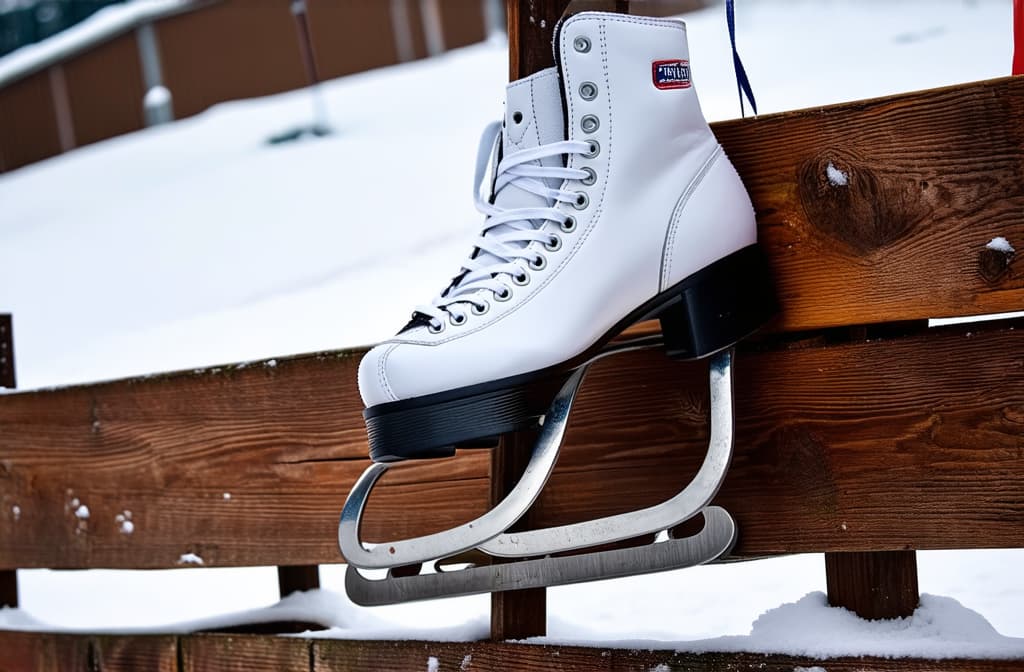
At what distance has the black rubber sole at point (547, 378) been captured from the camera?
0.86m

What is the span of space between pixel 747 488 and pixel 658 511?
11 cm

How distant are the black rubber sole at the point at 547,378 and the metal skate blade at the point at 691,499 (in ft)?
0.11

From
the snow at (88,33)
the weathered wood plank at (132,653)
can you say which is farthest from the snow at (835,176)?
the snow at (88,33)

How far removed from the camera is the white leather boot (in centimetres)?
87

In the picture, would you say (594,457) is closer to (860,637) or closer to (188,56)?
(860,637)

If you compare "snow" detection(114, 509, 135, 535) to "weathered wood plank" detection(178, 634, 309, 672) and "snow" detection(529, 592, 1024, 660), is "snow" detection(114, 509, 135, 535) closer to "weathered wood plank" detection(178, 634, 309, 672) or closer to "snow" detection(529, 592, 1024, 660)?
"weathered wood plank" detection(178, 634, 309, 672)

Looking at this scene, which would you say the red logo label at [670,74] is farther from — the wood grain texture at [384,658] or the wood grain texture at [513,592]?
the wood grain texture at [384,658]

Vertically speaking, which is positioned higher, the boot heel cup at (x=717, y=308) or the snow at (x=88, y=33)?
the snow at (x=88, y=33)

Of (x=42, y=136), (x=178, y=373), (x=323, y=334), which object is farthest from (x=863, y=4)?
(x=178, y=373)

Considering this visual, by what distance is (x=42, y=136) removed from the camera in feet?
35.9

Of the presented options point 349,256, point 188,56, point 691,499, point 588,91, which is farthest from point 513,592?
point 188,56

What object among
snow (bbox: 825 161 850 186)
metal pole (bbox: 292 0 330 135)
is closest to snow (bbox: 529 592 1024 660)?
snow (bbox: 825 161 850 186)

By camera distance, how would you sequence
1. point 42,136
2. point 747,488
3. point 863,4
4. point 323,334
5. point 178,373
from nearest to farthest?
point 747,488 → point 178,373 → point 323,334 → point 863,4 → point 42,136

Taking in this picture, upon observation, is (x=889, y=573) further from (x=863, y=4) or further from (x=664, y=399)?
(x=863, y=4)
